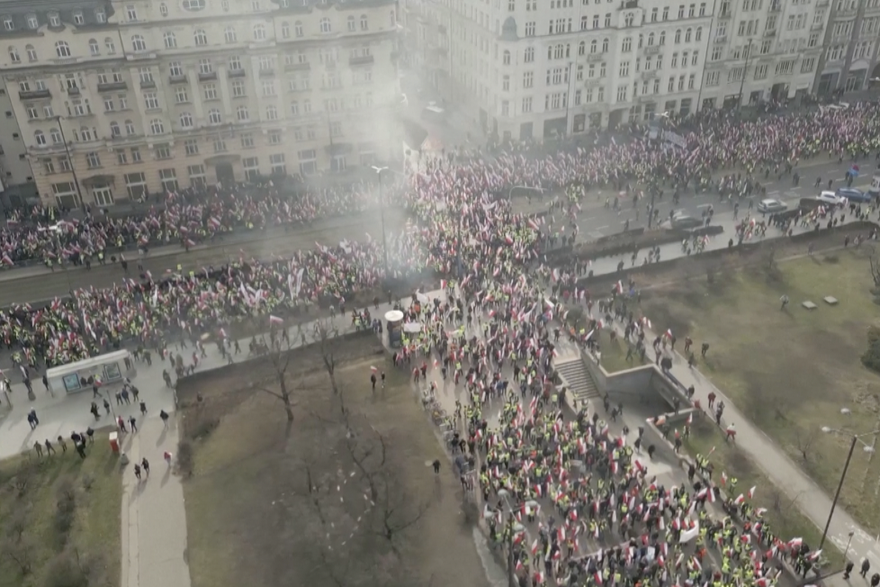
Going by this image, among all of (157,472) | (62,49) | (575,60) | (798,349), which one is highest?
(62,49)

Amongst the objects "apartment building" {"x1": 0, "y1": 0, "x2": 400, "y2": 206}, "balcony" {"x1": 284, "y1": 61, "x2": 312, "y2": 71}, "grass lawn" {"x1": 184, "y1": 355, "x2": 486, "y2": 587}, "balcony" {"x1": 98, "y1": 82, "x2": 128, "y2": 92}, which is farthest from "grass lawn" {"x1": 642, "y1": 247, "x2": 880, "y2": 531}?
"balcony" {"x1": 98, "y1": 82, "x2": 128, "y2": 92}

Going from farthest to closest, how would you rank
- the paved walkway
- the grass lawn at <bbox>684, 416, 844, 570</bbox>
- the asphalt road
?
the asphalt road → the grass lawn at <bbox>684, 416, 844, 570</bbox> → the paved walkway

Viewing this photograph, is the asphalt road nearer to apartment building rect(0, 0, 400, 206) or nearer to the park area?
apartment building rect(0, 0, 400, 206)

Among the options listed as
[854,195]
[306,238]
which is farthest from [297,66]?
Result: [854,195]

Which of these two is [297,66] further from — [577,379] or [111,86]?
[577,379]

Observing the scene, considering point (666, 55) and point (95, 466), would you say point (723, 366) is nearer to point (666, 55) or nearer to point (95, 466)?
point (95, 466)
